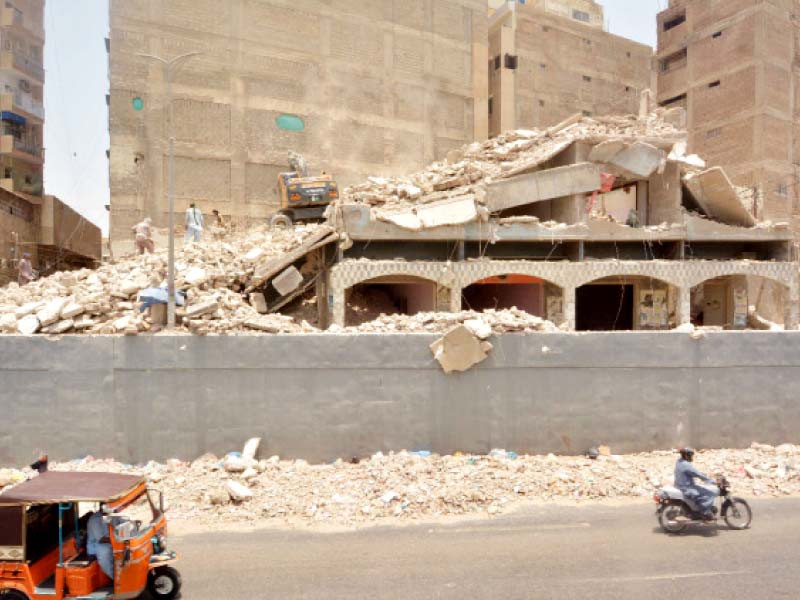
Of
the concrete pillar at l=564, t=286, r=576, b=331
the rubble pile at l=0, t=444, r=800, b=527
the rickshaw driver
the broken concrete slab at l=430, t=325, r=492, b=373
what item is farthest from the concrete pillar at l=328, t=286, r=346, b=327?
the rickshaw driver

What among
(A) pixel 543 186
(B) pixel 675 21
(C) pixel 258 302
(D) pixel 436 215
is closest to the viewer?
(C) pixel 258 302

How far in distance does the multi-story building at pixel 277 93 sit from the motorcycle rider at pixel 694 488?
25.7 metres

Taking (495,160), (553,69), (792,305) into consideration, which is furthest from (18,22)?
(792,305)

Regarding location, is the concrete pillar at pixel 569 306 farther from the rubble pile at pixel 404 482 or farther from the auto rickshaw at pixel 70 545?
the auto rickshaw at pixel 70 545

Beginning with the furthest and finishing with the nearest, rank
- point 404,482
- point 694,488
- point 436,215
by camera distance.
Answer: point 436,215
point 404,482
point 694,488

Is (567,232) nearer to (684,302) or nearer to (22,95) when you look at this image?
(684,302)

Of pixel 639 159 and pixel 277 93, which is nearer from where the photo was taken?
pixel 639 159

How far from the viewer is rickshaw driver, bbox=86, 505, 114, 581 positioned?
537 centimetres

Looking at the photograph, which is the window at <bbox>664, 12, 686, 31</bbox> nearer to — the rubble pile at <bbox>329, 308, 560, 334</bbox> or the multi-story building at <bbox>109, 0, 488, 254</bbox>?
the multi-story building at <bbox>109, 0, 488, 254</bbox>

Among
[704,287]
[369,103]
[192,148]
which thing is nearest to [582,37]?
[369,103]

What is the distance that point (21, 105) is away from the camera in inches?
1283

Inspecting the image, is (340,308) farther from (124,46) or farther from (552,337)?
(124,46)

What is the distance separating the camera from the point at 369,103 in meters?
32.8

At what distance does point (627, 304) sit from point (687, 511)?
18.0 metres
